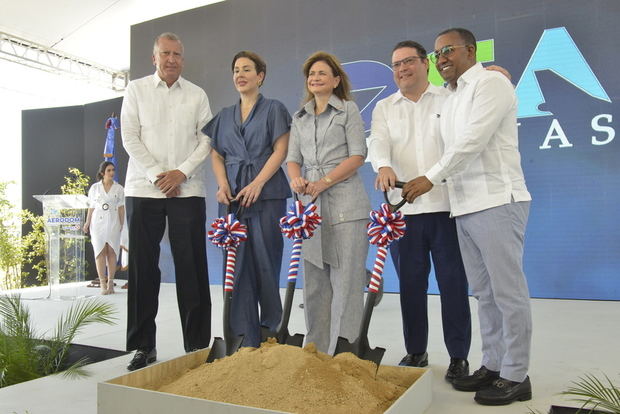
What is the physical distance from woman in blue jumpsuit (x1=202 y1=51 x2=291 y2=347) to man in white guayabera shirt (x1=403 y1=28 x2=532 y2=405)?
802 millimetres

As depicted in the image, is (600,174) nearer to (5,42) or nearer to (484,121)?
(484,121)

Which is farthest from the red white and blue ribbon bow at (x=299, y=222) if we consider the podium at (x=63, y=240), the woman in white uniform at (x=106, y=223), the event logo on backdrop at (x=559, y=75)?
the woman in white uniform at (x=106, y=223)

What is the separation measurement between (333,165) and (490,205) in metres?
0.79

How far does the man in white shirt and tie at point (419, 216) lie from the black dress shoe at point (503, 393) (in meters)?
0.36

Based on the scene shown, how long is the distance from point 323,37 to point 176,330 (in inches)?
167

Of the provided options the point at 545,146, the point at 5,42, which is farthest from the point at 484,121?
the point at 5,42

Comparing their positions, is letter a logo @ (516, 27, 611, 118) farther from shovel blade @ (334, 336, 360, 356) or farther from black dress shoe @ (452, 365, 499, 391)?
shovel blade @ (334, 336, 360, 356)

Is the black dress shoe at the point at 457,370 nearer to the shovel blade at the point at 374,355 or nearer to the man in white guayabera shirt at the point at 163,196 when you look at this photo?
the shovel blade at the point at 374,355

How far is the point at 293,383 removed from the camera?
1.90 m

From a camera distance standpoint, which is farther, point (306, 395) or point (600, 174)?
point (600, 174)

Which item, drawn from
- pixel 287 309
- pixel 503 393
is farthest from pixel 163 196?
pixel 503 393

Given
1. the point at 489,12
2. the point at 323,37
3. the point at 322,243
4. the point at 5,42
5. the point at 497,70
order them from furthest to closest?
1. the point at 5,42
2. the point at 323,37
3. the point at 489,12
4. the point at 322,243
5. the point at 497,70

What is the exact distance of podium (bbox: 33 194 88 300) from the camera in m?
6.18

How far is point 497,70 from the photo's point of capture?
8.29 ft
